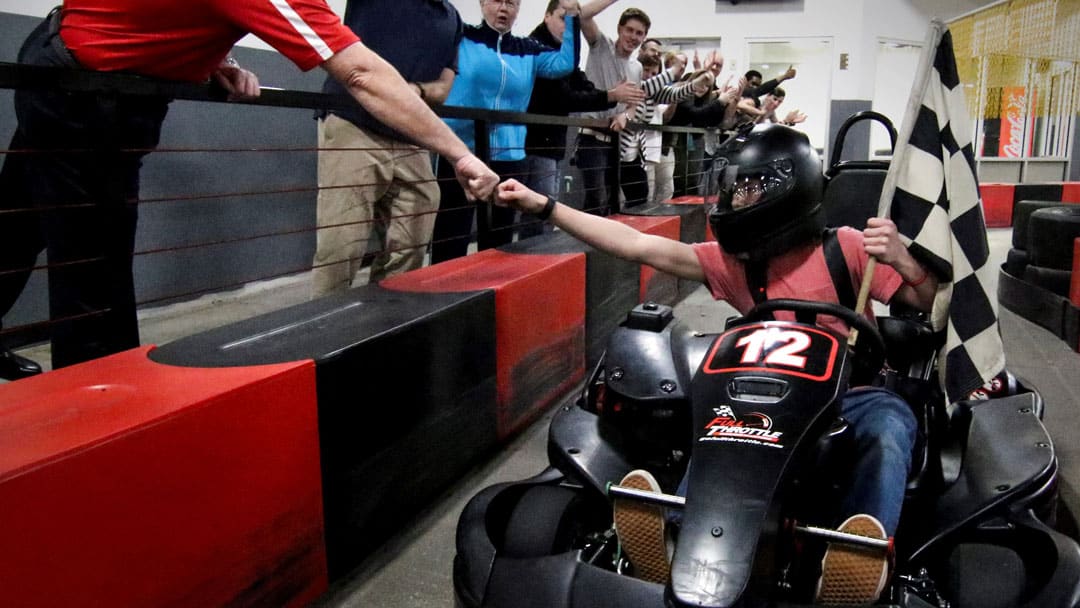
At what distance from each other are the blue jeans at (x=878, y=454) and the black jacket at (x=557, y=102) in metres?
3.05

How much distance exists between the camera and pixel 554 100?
4648 millimetres

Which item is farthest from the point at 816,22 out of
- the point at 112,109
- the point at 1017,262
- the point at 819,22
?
the point at 112,109

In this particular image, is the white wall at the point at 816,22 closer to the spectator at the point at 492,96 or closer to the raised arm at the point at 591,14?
the raised arm at the point at 591,14

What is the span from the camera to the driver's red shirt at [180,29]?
69.7 inches

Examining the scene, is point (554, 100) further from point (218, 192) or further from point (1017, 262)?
point (1017, 262)

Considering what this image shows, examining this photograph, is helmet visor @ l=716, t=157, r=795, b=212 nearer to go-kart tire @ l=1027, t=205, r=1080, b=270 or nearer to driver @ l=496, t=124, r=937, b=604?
driver @ l=496, t=124, r=937, b=604

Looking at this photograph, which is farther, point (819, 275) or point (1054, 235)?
point (1054, 235)

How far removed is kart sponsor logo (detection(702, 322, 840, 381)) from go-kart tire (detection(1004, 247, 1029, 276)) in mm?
4363

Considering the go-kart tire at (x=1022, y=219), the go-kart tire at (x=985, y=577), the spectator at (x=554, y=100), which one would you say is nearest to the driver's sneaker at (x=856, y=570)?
the go-kart tire at (x=985, y=577)

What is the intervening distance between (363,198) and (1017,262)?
425 cm

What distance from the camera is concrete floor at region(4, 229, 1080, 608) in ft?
6.24

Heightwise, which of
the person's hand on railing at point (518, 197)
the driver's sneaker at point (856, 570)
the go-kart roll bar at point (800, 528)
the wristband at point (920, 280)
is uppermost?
the person's hand on railing at point (518, 197)

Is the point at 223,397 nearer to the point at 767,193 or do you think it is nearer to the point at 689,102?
the point at 767,193

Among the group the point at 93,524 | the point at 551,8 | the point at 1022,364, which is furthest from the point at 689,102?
the point at 93,524
